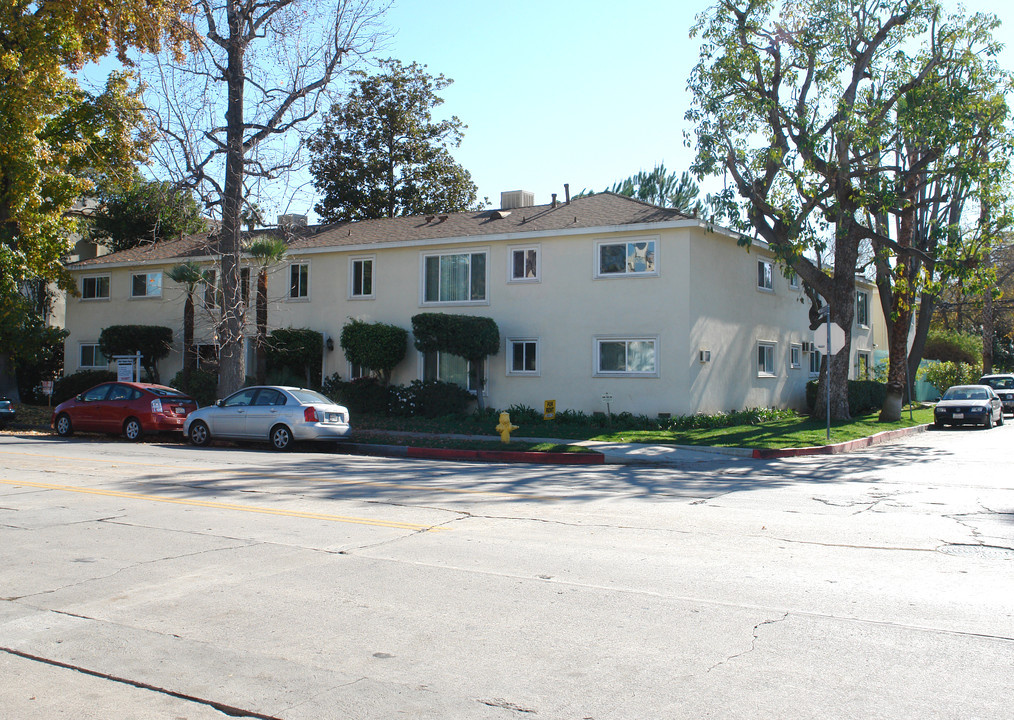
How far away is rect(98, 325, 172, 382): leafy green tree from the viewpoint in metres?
30.4

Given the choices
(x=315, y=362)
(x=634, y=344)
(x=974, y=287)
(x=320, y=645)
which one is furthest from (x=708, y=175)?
(x=320, y=645)

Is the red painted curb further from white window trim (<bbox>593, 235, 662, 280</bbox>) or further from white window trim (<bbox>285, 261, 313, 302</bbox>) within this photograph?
white window trim (<bbox>285, 261, 313, 302</bbox>)

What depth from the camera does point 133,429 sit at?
21.5m

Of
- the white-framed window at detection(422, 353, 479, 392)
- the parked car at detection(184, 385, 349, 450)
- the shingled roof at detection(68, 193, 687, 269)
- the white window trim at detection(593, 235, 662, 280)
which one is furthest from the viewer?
the white-framed window at detection(422, 353, 479, 392)

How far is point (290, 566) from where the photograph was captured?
292 inches

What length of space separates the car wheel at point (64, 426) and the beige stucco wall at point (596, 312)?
811 centimetres

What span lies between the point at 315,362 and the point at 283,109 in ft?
27.1

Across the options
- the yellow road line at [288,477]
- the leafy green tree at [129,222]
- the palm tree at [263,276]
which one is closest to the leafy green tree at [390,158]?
the leafy green tree at [129,222]

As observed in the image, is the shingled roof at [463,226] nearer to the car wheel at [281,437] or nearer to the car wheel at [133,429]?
the car wheel at [133,429]

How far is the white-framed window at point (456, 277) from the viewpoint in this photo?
Answer: 26.1 m

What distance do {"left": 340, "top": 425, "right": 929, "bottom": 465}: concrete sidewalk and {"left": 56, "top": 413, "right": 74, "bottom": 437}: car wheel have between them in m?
8.01

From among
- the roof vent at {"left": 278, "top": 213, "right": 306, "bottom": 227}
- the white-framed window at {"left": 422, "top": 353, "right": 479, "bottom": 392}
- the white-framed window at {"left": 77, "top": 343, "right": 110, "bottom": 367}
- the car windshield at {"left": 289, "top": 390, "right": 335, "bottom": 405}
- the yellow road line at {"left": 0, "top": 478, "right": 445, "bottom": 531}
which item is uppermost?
the roof vent at {"left": 278, "top": 213, "right": 306, "bottom": 227}

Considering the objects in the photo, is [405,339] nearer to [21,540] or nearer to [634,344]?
[634,344]

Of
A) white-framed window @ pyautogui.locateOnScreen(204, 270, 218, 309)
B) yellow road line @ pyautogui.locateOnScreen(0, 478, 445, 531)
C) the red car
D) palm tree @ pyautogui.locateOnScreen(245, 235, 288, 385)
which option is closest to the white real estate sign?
yellow road line @ pyautogui.locateOnScreen(0, 478, 445, 531)
